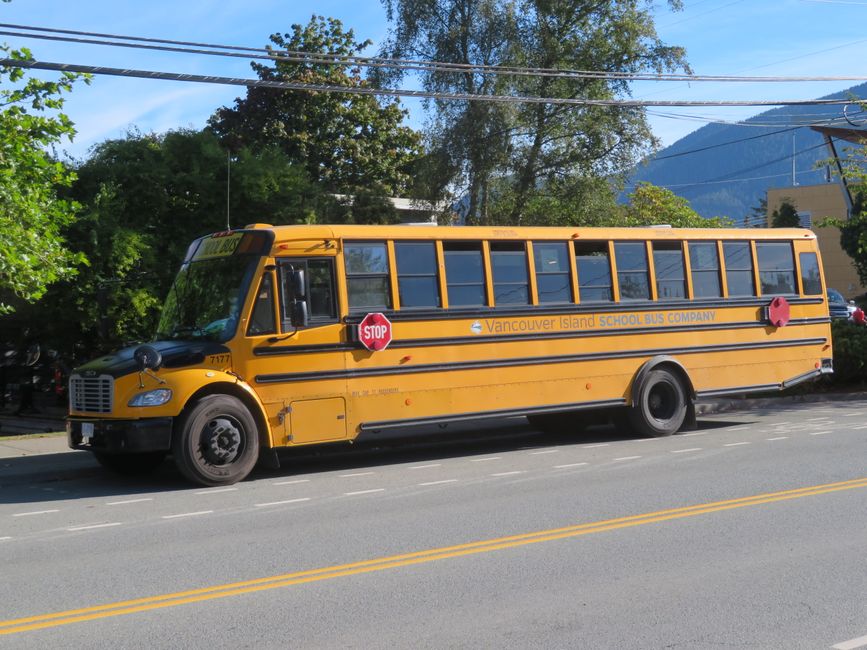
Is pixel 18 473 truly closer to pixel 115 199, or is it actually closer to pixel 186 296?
pixel 186 296

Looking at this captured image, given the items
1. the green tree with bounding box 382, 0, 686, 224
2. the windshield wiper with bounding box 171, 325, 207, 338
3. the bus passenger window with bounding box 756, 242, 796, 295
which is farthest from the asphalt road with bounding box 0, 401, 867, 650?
the green tree with bounding box 382, 0, 686, 224

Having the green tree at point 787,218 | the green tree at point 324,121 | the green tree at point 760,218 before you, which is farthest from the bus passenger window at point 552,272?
the green tree at point 760,218

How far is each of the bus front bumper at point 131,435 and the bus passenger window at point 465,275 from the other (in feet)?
13.4

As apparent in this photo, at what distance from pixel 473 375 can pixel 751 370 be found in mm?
5179

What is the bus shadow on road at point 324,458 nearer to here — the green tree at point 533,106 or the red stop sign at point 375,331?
the red stop sign at point 375,331

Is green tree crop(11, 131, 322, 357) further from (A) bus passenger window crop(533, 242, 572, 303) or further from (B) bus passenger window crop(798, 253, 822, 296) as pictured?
(B) bus passenger window crop(798, 253, 822, 296)

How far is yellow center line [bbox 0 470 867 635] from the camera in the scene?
608cm

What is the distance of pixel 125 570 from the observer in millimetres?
7266

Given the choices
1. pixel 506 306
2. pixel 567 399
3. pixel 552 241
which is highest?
pixel 552 241

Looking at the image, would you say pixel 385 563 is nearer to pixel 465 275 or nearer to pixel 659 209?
pixel 465 275

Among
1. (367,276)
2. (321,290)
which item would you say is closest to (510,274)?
(367,276)

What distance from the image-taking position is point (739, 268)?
628 inches

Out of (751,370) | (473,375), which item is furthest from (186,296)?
(751,370)

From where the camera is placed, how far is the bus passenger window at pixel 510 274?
13555mm
